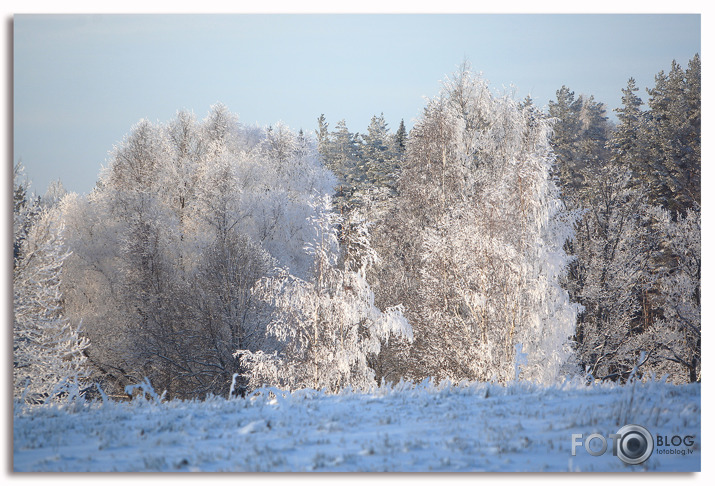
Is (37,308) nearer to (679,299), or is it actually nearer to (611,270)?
(679,299)

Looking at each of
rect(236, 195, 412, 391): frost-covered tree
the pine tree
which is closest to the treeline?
rect(236, 195, 412, 391): frost-covered tree

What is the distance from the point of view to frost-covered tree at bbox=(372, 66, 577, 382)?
10.4 metres

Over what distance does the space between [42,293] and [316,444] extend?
19.4 feet

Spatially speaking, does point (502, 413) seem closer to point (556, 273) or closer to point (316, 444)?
point (316, 444)

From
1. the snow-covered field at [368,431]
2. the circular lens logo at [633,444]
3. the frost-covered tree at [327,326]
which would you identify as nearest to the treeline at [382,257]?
the frost-covered tree at [327,326]

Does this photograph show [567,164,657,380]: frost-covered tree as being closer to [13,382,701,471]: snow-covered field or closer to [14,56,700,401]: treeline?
[14,56,700,401]: treeline

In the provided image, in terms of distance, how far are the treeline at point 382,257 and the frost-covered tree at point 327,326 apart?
4cm

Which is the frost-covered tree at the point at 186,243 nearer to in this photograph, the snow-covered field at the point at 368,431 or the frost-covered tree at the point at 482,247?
the frost-covered tree at the point at 482,247

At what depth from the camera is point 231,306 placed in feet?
44.2

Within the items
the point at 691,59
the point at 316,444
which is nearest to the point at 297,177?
the point at 691,59

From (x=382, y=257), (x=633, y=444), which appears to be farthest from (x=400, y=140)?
(x=633, y=444)

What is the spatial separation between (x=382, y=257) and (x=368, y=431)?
28.3 feet

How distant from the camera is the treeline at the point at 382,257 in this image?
32.5 ft

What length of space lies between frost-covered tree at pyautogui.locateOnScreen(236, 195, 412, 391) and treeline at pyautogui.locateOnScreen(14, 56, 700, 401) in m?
0.04
